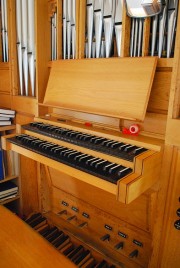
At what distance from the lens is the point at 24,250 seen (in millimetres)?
1452

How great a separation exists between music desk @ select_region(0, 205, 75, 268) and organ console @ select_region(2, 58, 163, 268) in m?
0.49

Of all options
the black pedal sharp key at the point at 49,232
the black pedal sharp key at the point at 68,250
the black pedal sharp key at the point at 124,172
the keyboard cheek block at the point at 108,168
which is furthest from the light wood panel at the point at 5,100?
the black pedal sharp key at the point at 124,172

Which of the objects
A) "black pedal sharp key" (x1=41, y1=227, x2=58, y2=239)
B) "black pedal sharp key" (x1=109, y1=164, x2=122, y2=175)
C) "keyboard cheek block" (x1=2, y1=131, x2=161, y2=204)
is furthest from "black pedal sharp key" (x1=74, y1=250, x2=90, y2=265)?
"black pedal sharp key" (x1=109, y1=164, x2=122, y2=175)

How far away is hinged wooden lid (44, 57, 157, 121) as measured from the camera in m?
1.61

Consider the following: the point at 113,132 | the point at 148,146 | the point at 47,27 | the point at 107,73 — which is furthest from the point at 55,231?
the point at 47,27

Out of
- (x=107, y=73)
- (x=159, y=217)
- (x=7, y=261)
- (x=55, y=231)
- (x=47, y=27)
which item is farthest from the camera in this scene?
(x=55, y=231)

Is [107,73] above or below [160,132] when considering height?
above

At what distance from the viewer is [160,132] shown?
A: 167 centimetres

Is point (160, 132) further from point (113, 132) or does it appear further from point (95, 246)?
point (95, 246)

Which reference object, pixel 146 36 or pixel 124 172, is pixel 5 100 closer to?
pixel 146 36

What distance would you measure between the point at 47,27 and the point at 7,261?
6.85 ft

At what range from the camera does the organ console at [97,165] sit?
1.44 metres

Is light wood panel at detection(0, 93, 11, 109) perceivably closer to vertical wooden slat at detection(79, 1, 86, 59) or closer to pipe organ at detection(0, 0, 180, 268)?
pipe organ at detection(0, 0, 180, 268)

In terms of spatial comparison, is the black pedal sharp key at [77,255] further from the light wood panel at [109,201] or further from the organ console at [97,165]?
the light wood panel at [109,201]
